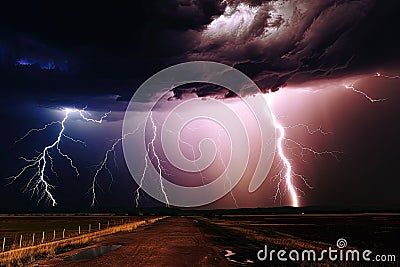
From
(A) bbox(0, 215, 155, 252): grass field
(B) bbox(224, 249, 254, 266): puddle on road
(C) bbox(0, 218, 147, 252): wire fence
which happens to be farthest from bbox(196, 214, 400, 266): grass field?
(A) bbox(0, 215, 155, 252): grass field

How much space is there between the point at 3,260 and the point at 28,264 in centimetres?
129

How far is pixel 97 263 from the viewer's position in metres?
16.9

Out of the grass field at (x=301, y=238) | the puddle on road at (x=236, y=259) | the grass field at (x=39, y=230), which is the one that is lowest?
the grass field at (x=39, y=230)

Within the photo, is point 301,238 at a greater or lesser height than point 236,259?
lesser

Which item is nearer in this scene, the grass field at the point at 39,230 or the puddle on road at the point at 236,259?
the puddle on road at the point at 236,259

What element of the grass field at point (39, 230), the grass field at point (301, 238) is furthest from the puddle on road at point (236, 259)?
the grass field at point (39, 230)

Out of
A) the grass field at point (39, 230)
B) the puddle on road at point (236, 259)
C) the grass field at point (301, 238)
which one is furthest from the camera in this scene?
the grass field at point (39, 230)

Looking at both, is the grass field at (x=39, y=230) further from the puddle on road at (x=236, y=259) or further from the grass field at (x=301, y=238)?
the puddle on road at (x=236, y=259)

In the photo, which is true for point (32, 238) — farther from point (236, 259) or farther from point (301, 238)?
point (236, 259)

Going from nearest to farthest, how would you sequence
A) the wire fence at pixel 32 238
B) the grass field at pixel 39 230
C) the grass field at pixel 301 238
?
the grass field at pixel 301 238, the wire fence at pixel 32 238, the grass field at pixel 39 230

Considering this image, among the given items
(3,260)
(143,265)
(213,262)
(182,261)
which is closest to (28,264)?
(3,260)

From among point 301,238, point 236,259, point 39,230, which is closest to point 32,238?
point 39,230

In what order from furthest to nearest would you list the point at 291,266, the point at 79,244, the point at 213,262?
the point at 79,244
the point at 213,262
the point at 291,266

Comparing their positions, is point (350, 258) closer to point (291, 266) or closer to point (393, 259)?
point (393, 259)
